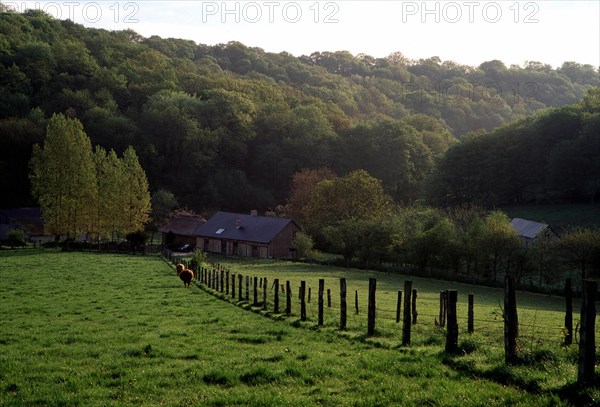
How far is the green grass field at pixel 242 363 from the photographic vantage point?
9648 mm

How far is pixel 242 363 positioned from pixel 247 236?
61450 mm

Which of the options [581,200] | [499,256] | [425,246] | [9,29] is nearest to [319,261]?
[425,246]

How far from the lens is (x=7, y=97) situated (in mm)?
98688

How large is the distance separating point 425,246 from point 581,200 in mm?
35031

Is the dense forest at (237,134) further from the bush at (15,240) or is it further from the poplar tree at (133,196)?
the poplar tree at (133,196)

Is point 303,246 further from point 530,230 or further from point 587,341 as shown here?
point 587,341

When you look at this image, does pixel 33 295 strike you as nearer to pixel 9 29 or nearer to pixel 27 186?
pixel 27 186

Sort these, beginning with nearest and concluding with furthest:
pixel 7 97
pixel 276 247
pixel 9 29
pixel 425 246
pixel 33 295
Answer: pixel 33 295 → pixel 425 246 → pixel 276 247 → pixel 7 97 → pixel 9 29

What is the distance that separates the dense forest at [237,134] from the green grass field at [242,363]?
2755 inches

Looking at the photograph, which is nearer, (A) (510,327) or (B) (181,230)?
(A) (510,327)

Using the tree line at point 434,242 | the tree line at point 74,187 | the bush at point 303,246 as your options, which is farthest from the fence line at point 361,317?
the tree line at point 74,187

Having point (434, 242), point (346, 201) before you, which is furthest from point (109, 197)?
point (434, 242)

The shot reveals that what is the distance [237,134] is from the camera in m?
105

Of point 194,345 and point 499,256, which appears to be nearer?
point 194,345
